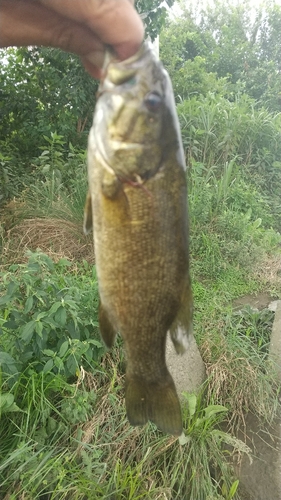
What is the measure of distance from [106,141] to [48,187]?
3.95 m

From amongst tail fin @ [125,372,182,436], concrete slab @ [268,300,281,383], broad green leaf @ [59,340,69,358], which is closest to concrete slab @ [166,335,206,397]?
concrete slab @ [268,300,281,383]

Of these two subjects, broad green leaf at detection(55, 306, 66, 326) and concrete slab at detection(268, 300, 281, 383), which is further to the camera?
concrete slab at detection(268, 300, 281, 383)

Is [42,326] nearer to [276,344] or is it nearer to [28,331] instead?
[28,331]

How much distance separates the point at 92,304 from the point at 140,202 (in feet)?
6.73

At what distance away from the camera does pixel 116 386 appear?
2910mm

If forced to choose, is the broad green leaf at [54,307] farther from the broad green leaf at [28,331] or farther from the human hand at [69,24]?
the human hand at [69,24]

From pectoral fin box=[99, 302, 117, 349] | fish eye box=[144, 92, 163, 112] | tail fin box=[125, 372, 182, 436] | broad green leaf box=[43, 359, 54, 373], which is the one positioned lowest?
broad green leaf box=[43, 359, 54, 373]

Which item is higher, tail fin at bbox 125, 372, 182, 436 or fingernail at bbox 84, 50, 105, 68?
fingernail at bbox 84, 50, 105, 68

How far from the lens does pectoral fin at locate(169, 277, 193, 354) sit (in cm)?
133

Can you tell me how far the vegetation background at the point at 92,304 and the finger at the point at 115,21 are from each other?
1.59m

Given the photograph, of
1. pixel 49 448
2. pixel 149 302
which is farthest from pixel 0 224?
pixel 149 302

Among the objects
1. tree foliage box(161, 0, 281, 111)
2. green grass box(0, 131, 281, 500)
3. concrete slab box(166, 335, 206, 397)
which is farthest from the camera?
tree foliage box(161, 0, 281, 111)

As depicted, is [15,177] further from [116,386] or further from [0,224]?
[116,386]

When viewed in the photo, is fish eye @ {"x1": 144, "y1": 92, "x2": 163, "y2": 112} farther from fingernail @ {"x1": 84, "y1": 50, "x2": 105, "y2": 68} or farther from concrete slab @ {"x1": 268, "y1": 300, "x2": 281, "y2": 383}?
concrete slab @ {"x1": 268, "y1": 300, "x2": 281, "y2": 383}
